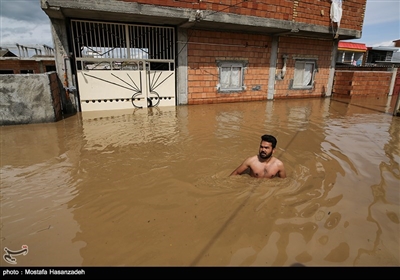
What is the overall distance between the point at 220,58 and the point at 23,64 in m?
14.8

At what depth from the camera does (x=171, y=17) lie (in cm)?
853

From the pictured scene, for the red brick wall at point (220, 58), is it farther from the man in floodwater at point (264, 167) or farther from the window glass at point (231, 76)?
the man in floodwater at point (264, 167)

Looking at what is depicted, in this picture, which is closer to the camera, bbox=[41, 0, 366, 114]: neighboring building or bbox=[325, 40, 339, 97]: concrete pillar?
bbox=[41, 0, 366, 114]: neighboring building

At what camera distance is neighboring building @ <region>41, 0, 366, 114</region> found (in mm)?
8469

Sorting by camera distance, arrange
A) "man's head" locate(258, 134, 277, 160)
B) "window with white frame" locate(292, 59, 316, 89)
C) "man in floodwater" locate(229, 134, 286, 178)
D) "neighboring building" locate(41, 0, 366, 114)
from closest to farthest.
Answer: "man's head" locate(258, 134, 277, 160) → "man in floodwater" locate(229, 134, 286, 178) → "neighboring building" locate(41, 0, 366, 114) → "window with white frame" locate(292, 59, 316, 89)

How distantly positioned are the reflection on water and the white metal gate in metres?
3.30

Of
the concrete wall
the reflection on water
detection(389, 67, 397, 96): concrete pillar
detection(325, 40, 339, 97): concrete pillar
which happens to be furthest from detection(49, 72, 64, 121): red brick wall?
detection(389, 67, 397, 96): concrete pillar

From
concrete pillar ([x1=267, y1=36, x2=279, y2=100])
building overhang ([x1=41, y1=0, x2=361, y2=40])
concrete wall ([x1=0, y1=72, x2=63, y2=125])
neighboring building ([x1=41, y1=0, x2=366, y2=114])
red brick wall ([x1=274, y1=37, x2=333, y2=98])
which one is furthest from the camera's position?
red brick wall ([x1=274, y1=37, x2=333, y2=98])

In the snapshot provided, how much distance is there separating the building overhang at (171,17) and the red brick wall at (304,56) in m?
0.79

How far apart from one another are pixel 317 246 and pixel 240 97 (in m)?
10.2

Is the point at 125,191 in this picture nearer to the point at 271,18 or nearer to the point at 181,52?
the point at 181,52

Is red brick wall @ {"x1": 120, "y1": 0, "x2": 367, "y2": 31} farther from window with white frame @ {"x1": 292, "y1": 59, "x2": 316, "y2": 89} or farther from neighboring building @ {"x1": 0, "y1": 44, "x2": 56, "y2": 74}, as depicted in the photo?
neighboring building @ {"x1": 0, "y1": 44, "x2": 56, "y2": 74}

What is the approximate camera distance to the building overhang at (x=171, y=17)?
732cm

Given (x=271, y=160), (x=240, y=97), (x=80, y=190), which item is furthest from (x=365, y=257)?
(x=240, y=97)
